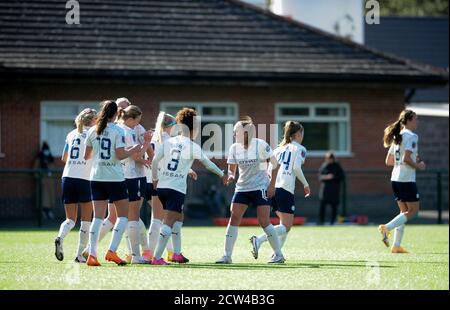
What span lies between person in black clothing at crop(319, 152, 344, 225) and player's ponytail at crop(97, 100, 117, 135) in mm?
14941

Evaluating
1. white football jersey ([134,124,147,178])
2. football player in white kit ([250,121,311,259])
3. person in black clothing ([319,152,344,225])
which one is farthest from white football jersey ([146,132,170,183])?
person in black clothing ([319,152,344,225])

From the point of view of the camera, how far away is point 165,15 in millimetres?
32312

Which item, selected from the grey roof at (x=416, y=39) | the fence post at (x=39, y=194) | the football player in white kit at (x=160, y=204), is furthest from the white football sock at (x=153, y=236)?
the grey roof at (x=416, y=39)

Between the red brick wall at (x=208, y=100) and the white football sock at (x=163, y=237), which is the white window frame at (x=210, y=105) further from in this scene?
the white football sock at (x=163, y=237)

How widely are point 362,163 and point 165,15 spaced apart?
24.4ft

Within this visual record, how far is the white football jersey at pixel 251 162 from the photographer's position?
13.4 metres

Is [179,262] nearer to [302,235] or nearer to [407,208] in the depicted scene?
[407,208]

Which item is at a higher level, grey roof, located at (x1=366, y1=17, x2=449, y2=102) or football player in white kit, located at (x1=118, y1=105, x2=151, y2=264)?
grey roof, located at (x1=366, y1=17, x2=449, y2=102)

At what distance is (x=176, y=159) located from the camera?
42.6 ft

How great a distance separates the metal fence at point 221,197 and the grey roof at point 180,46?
3297mm

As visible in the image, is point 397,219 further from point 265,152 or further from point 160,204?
point 160,204

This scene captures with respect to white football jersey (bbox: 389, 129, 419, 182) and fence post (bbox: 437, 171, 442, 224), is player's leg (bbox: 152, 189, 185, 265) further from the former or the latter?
fence post (bbox: 437, 171, 442, 224)

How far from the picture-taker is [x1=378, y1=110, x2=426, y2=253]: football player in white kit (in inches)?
615
